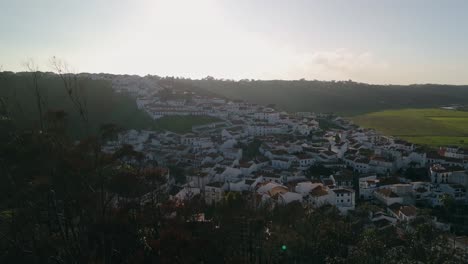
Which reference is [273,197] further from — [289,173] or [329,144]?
[329,144]

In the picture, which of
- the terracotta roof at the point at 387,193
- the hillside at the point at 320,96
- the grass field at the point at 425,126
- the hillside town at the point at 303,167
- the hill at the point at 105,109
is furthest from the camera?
the hillside at the point at 320,96

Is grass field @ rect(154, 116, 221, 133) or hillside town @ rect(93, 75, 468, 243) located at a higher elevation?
grass field @ rect(154, 116, 221, 133)

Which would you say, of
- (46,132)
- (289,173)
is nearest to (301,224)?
(46,132)

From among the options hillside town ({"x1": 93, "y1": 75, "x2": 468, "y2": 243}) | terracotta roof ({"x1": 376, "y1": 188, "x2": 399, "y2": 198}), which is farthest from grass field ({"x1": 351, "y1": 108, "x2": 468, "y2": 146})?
terracotta roof ({"x1": 376, "y1": 188, "x2": 399, "y2": 198})

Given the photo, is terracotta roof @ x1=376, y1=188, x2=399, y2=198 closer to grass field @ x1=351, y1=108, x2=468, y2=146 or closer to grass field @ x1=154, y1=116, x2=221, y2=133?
grass field @ x1=351, y1=108, x2=468, y2=146

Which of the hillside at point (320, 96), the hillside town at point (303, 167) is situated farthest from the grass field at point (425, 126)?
the hillside at point (320, 96)

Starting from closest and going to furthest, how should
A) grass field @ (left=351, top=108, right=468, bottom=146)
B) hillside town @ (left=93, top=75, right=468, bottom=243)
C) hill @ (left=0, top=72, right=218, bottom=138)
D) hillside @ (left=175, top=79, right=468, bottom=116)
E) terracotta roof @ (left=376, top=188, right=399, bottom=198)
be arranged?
hillside town @ (left=93, top=75, right=468, bottom=243) → terracotta roof @ (left=376, top=188, right=399, bottom=198) → hill @ (left=0, top=72, right=218, bottom=138) → grass field @ (left=351, top=108, right=468, bottom=146) → hillside @ (left=175, top=79, right=468, bottom=116)

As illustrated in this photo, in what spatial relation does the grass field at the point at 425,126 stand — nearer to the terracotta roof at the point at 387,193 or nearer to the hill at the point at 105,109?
the terracotta roof at the point at 387,193
